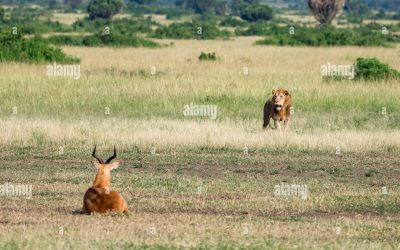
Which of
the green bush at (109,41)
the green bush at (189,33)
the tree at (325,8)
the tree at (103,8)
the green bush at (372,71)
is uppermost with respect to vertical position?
the green bush at (372,71)

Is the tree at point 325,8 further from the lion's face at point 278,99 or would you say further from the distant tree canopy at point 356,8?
the lion's face at point 278,99

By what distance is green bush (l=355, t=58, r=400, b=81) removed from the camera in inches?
1324

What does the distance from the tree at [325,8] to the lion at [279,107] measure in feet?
Result: 226

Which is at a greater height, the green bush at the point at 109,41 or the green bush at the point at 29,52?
the green bush at the point at 29,52

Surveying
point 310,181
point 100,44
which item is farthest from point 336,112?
point 100,44

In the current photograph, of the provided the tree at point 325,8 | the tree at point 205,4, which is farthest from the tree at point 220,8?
the tree at point 325,8

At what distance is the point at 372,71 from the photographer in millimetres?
33656

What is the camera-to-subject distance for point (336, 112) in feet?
91.4

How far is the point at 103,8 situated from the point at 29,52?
204ft

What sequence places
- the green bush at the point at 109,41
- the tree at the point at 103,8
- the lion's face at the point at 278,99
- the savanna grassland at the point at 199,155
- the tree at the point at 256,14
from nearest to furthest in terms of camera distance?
the savanna grassland at the point at 199,155 → the lion's face at the point at 278,99 → the green bush at the point at 109,41 → the tree at the point at 103,8 → the tree at the point at 256,14

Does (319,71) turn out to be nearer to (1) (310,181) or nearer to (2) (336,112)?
(2) (336,112)

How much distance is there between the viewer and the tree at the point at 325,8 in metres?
91.6

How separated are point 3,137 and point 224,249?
1203 centimetres

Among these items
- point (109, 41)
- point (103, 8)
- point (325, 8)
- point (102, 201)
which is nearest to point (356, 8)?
point (103, 8)
